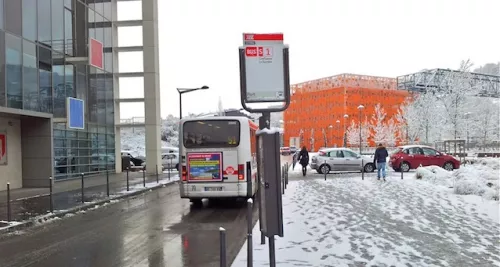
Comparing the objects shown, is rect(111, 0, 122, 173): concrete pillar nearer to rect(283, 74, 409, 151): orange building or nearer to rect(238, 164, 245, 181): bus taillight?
rect(238, 164, 245, 181): bus taillight

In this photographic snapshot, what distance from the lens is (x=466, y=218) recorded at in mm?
10336

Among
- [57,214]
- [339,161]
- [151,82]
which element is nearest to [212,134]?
[57,214]

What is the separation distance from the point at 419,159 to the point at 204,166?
59.5 ft

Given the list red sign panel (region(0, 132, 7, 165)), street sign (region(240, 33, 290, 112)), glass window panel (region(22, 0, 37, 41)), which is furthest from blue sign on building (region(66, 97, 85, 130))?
street sign (region(240, 33, 290, 112))

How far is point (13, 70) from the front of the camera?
763 inches

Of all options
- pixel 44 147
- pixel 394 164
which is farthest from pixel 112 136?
pixel 394 164

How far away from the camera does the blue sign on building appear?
2228 centimetres

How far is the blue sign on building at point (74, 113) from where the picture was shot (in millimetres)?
22281

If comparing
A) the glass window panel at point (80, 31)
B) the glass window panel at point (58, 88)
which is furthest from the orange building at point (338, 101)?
the glass window panel at point (58, 88)

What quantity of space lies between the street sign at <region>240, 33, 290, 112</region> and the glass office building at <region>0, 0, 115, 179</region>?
54.8ft

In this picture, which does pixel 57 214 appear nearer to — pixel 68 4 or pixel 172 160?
pixel 68 4

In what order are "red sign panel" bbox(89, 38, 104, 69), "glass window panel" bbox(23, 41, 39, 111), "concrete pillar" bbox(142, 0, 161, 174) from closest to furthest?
"glass window panel" bbox(23, 41, 39, 111) → "red sign panel" bbox(89, 38, 104, 69) → "concrete pillar" bbox(142, 0, 161, 174)

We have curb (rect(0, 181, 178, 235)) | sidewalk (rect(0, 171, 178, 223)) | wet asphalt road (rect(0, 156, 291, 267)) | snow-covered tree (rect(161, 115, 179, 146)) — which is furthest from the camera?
snow-covered tree (rect(161, 115, 179, 146))

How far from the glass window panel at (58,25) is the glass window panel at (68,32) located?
386 millimetres
